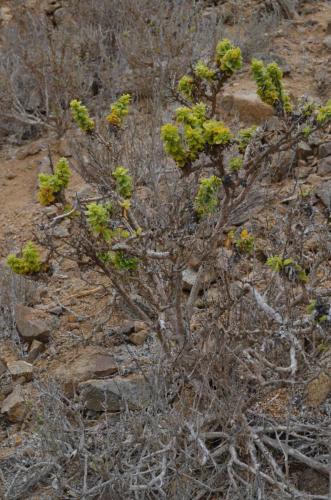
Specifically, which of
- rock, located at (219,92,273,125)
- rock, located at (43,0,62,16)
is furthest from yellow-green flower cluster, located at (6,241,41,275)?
rock, located at (43,0,62,16)

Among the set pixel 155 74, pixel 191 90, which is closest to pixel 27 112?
pixel 155 74

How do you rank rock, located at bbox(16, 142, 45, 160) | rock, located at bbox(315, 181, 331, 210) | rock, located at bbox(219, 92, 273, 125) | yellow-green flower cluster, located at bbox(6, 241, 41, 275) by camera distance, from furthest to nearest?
rock, located at bbox(16, 142, 45, 160) → rock, located at bbox(219, 92, 273, 125) → rock, located at bbox(315, 181, 331, 210) → yellow-green flower cluster, located at bbox(6, 241, 41, 275)

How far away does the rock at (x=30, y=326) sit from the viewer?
378 centimetres

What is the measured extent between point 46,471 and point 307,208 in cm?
148

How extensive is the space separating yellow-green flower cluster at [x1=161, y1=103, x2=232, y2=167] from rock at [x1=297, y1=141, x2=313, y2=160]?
208 cm

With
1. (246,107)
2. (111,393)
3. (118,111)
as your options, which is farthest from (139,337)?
(246,107)

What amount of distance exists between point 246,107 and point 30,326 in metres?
2.44

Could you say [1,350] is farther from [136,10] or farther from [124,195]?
[136,10]

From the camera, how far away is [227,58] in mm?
2832

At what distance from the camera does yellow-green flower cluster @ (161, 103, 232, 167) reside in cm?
255

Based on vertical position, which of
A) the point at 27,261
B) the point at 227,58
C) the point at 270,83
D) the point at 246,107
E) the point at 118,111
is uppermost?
the point at 227,58

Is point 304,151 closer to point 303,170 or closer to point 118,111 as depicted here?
point 303,170

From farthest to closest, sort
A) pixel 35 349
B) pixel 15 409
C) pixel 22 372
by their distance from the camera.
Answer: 1. pixel 35 349
2. pixel 22 372
3. pixel 15 409

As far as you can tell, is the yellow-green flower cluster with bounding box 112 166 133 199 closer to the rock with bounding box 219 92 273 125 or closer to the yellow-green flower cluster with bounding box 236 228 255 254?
the yellow-green flower cluster with bounding box 236 228 255 254
